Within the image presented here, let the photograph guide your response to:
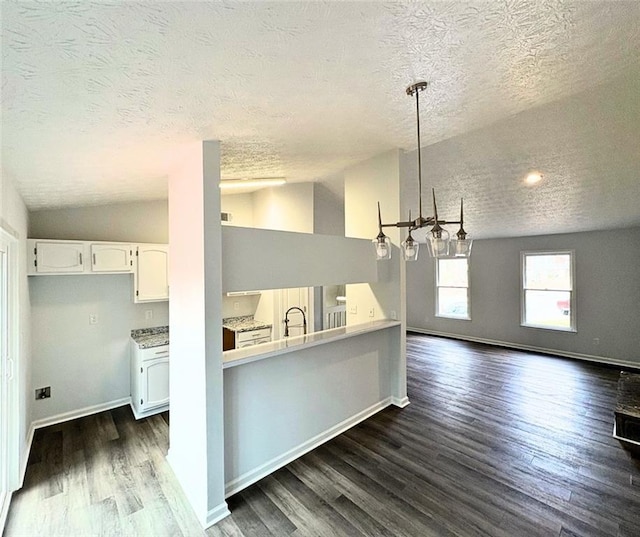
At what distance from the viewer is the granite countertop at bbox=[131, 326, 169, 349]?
3619 millimetres

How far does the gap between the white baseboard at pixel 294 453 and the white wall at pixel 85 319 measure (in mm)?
2447

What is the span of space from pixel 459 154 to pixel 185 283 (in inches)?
129

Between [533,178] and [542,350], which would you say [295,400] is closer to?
[533,178]

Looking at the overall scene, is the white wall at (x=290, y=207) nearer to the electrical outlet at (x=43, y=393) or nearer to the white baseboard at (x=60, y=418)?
the white baseboard at (x=60, y=418)

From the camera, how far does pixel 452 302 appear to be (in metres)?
7.54

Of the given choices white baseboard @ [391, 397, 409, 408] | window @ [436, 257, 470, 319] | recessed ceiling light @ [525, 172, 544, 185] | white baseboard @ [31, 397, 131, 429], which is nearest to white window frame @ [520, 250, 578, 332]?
window @ [436, 257, 470, 319]

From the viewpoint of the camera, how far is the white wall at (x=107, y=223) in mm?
3498

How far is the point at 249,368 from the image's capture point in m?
2.53

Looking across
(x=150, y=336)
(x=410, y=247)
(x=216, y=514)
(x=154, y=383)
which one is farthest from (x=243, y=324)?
(x=410, y=247)

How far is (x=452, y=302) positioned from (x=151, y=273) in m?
6.53

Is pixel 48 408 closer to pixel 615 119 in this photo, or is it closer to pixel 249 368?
pixel 249 368

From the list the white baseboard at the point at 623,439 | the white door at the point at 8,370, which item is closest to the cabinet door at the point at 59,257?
the white door at the point at 8,370

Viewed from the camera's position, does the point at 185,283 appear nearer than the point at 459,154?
Yes

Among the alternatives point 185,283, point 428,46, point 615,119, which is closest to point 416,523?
point 185,283
